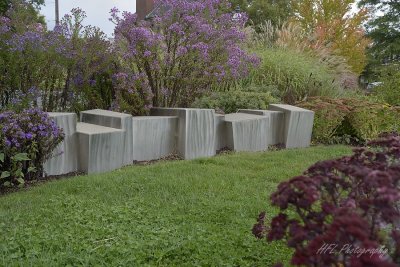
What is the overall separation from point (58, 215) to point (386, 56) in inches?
957

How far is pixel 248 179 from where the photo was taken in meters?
4.45

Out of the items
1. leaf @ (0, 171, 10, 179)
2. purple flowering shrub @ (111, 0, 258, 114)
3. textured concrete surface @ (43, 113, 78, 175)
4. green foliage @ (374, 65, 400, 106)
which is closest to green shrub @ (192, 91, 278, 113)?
purple flowering shrub @ (111, 0, 258, 114)

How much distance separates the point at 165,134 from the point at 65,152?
1398 mm

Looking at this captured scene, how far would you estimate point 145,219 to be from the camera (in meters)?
3.21

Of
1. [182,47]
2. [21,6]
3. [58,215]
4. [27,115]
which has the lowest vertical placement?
[58,215]

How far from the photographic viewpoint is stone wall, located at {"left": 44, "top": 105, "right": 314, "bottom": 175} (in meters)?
4.75

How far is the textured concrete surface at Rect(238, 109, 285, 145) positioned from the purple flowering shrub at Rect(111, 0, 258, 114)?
71cm

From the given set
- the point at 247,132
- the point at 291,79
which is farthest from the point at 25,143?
the point at 291,79

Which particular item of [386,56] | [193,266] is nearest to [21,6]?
[193,266]

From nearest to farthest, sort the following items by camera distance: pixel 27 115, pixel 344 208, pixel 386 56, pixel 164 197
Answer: pixel 344 208
pixel 164 197
pixel 27 115
pixel 386 56

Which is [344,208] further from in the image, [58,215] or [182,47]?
[182,47]

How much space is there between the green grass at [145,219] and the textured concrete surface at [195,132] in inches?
33.6

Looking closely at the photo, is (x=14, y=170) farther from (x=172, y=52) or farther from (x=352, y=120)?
(x=352, y=120)

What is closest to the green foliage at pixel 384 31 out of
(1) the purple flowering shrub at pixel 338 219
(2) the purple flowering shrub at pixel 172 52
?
(2) the purple flowering shrub at pixel 172 52
